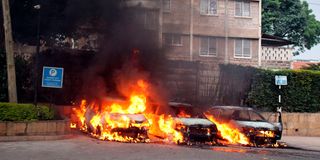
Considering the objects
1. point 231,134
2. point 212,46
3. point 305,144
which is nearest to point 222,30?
point 212,46

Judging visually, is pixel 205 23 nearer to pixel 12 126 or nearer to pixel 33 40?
pixel 33 40

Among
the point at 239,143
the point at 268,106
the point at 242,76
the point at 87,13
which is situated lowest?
the point at 239,143

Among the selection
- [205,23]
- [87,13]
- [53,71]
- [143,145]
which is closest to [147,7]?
[87,13]

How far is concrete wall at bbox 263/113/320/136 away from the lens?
2131 cm

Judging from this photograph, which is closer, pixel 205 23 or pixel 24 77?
pixel 24 77

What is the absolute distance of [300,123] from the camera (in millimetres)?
21422

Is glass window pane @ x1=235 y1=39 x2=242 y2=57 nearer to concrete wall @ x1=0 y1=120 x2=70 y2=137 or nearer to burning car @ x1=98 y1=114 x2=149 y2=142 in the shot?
burning car @ x1=98 y1=114 x2=149 y2=142

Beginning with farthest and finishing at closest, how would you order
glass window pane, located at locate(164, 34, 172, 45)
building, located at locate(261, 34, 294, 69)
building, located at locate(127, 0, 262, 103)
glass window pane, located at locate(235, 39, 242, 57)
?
glass window pane, located at locate(235, 39, 242, 57)
building, located at locate(261, 34, 294, 69)
building, located at locate(127, 0, 262, 103)
glass window pane, located at locate(164, 34, 172, 45)

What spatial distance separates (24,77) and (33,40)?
1.88 metres

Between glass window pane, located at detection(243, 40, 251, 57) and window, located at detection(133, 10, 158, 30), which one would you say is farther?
glass window pane, located at detection(243, 40, 251, 57)

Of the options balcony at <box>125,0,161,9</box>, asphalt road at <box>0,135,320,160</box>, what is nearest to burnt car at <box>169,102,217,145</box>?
asphalt road at <box>0,135,320,160</box>

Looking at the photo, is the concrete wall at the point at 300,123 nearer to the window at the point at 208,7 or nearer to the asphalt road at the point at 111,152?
the asphalt road at the point at 111,152

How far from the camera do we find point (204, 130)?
51.2ft

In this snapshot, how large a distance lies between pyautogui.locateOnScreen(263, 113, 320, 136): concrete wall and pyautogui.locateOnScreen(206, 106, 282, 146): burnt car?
423 centimetres
